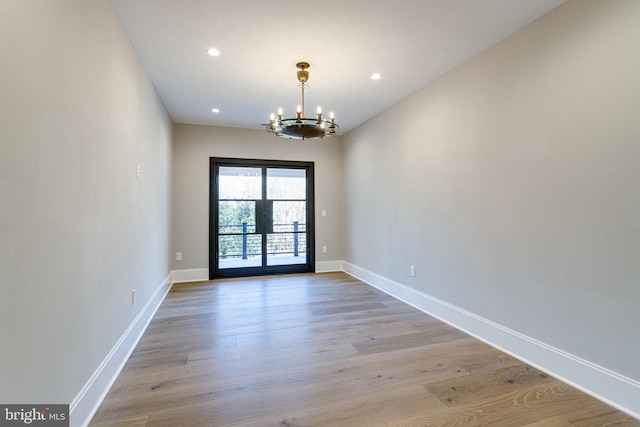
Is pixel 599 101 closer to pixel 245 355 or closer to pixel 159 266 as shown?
pixel 245 355

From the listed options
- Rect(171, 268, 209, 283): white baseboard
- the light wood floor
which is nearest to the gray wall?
the light wood floor

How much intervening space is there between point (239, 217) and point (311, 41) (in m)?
3.47

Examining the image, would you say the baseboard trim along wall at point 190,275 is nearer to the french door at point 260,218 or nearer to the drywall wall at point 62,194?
the french door at point 260,218

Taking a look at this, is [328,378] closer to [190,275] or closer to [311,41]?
[311,41]

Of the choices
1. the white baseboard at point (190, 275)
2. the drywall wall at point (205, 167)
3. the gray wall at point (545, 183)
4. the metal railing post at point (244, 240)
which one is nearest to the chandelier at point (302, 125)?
the gray wall at point (545, 183)

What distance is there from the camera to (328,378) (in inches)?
81.0

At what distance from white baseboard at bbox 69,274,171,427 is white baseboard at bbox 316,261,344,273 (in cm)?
309

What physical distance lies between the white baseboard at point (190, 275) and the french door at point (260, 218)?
0.40 ft

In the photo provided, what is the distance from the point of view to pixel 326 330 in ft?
9.43

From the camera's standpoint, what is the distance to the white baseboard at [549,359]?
1.74m

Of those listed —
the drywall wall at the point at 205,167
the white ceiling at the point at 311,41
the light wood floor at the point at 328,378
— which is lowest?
the light wood floor at the point at 328,378

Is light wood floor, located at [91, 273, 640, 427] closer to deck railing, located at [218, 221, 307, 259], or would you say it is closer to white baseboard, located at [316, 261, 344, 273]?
deck railing, located at [218, 221, 307, 259]

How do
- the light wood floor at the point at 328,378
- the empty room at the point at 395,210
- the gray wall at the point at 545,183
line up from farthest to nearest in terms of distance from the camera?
1. the gray wall at the point at 545,183
2. the light wood floor at the point at 328,378
3. the empty room at the point at 395,210

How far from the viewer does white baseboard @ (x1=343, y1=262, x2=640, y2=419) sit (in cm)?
174
